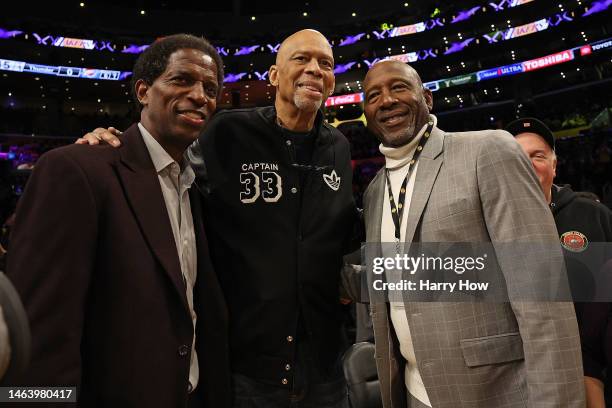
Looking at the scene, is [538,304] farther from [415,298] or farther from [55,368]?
[55,368]

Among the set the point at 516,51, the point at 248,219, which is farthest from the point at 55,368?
the point at 516,51

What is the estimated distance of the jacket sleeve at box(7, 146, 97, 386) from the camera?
3.92ft

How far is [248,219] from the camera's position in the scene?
78.2 inches

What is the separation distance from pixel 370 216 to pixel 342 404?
905 millimetres

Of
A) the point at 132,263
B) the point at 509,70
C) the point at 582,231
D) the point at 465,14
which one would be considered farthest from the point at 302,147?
the point at 465,14

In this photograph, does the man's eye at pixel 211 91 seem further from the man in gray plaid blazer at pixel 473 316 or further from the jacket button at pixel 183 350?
the jacket button at pixel 183 350

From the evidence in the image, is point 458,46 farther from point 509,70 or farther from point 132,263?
point 132,263

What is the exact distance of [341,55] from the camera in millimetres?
25312

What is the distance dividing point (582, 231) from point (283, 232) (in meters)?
1.50

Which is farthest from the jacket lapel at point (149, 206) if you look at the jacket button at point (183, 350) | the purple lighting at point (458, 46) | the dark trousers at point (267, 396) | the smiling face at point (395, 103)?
the purple lighting at point (458, 46)

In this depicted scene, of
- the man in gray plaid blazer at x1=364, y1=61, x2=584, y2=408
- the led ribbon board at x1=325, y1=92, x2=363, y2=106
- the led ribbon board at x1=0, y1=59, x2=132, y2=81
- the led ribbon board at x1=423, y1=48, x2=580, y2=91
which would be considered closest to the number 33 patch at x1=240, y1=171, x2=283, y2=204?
the man in gray plaid blazer at x1=364, y1=61, x2=584, y2=408

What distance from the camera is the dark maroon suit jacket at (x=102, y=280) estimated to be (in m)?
1.22

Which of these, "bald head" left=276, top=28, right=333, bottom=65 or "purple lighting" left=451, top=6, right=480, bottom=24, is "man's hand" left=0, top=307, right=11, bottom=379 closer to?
"bald head" left=276, top=28, right=333, bottom=65

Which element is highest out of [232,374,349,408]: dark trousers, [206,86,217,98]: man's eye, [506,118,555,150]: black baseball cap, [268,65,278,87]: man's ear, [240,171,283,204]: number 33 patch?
[268,65,278,87]: man's ear
